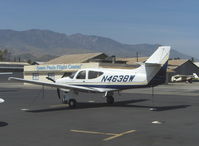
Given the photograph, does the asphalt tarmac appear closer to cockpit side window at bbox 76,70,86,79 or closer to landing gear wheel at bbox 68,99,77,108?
landing gear wheel at bbox 68,99,77,108

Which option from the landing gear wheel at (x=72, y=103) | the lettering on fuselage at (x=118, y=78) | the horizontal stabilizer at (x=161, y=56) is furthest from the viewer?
the landing gear wheel at (x=72, y=103)

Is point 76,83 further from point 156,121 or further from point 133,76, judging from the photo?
point 156,121

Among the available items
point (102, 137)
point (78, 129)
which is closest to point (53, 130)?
point (78, 129)

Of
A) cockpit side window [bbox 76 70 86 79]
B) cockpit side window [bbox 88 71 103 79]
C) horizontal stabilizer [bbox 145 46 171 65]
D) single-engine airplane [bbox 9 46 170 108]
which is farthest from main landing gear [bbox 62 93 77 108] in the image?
horizontal stabilizer [bbox 145 46 171 65]

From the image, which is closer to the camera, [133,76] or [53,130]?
[53,130]

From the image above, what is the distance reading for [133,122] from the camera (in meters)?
14.0

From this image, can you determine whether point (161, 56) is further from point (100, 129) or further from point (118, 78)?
point (100, 129)

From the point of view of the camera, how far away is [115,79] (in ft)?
64.8

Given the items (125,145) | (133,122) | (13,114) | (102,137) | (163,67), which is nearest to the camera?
(125,145)

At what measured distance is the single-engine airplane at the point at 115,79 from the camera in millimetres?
18688

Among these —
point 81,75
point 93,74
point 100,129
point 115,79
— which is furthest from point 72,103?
point 100,129

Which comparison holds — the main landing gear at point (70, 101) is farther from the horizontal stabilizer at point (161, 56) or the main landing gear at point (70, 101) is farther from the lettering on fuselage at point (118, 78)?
Answer: the horizontal stabilizer at point (161, 56)

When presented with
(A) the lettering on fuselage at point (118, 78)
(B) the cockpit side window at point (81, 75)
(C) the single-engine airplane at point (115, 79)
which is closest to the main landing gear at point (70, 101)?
(C) the single-engine airplane at point (115, 79)

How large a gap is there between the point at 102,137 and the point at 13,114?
7683 millimetres
